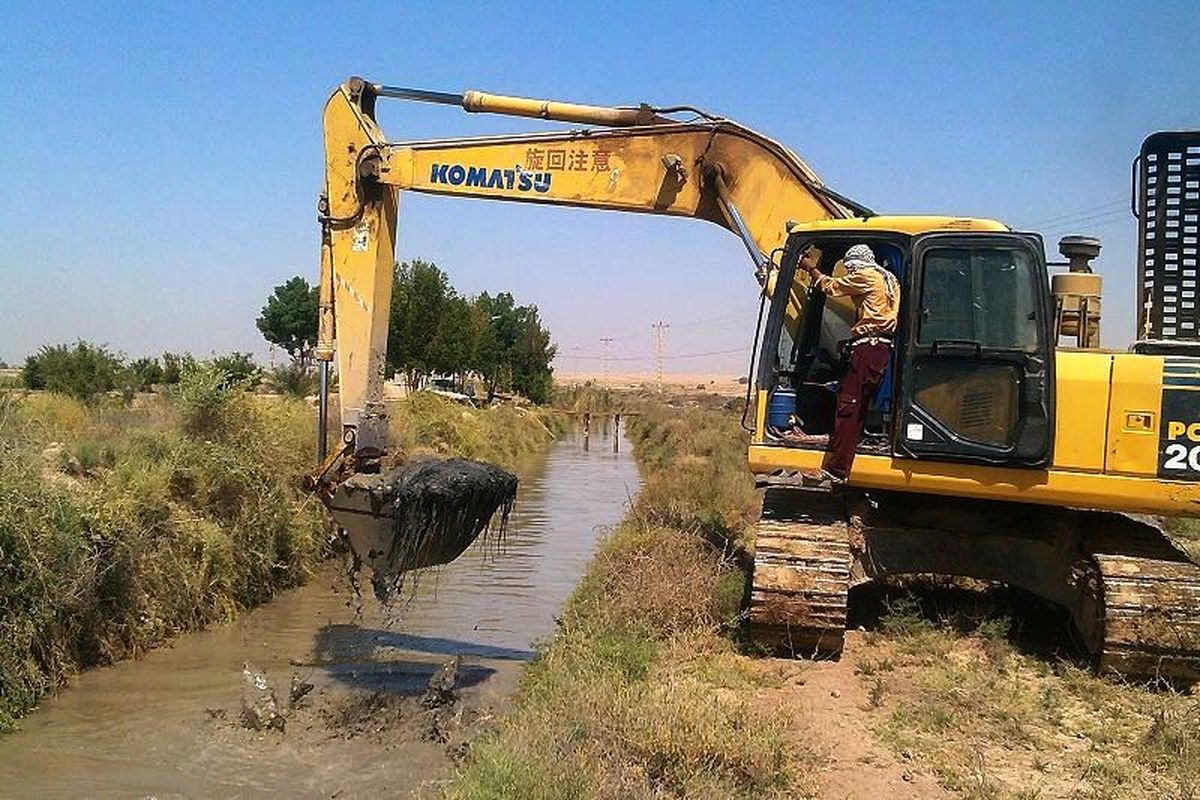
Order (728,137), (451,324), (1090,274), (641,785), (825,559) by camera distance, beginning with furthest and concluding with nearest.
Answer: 1. (451,324)
2. (728,137)
3. (1090,274)
4. (825,559)
5. (641,785)

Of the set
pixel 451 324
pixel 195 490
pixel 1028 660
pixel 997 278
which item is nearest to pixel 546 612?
pixel 195 490

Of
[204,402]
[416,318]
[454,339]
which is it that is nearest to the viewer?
[204,402]

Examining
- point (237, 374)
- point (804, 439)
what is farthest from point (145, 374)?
point (804, 439)

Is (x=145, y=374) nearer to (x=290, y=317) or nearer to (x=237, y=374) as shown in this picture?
(x=237, y=374)

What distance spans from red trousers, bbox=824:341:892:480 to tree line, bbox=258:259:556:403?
15.6m

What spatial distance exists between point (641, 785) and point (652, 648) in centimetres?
259

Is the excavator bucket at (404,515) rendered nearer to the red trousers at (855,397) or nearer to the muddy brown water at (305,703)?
the muddy brown water at (305,703)

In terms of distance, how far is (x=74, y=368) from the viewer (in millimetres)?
25516

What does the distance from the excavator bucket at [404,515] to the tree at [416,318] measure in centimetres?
2935

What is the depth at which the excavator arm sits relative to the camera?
9047mm

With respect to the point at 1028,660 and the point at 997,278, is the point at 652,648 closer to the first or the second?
the point at 1028,660

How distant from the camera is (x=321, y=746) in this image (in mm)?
7648

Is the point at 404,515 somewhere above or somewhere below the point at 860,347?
below

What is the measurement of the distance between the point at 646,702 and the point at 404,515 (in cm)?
256
